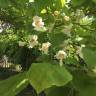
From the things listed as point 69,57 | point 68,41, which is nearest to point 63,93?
point 68,41

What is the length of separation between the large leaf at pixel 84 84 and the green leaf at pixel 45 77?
0.16 ft

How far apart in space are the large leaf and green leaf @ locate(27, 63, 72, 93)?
2.0 inches

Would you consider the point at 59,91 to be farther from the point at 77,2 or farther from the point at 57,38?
the point at 77,2

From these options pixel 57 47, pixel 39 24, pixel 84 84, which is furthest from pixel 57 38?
pixel 84 84

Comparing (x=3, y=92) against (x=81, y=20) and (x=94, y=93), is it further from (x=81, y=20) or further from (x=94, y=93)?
(x=81, y=20)

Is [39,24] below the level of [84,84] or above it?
above

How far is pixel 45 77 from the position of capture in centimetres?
60

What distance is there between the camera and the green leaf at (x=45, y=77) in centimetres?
60

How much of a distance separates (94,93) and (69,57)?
58cm

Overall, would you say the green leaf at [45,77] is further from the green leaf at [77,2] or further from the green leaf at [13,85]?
the green leaf at [77,2]

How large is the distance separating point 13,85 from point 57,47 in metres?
0.27

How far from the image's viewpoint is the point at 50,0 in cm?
102

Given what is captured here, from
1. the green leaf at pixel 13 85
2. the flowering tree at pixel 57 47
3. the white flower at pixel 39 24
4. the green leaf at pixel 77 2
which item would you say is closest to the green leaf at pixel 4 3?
the flowering tree at pixel 57 47

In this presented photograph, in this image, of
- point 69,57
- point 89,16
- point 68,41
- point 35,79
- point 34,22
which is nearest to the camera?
point 35,79
